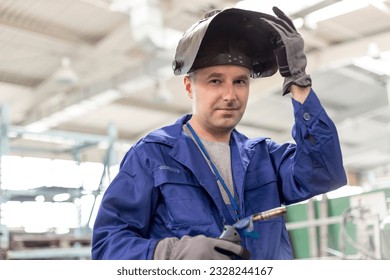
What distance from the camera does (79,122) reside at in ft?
25.0

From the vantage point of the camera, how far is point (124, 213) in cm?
87

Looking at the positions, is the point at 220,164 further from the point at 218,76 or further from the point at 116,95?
the point at 116,95

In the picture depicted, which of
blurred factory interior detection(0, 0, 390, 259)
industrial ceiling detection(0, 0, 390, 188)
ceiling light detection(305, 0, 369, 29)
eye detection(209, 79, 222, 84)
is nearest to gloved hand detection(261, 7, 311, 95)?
eye detection(209, 79, 222, 84)

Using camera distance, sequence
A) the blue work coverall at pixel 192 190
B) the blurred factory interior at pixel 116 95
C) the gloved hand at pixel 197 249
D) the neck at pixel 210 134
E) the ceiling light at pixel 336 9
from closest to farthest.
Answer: the gloved hand at pixel 197 249
the blue work coverall at pixel 192 190
the neck at pixel 210 134
the blurred factory interior at pixel 116 95
the ceiling light at pixel 336 9

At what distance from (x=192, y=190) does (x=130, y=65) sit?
16.2 ft

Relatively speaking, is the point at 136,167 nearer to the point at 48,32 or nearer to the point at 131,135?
the point at 48,32

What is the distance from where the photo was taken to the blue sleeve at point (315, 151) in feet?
2.88

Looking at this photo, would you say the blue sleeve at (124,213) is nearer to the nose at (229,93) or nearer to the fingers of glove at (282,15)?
the nose at (229,93)

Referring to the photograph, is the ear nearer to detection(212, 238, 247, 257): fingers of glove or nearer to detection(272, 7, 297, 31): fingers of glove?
detection(272, 7, 297, 31): fingers of glove

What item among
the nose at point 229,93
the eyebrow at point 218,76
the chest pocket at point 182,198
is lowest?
the chest pocket at point 182,198

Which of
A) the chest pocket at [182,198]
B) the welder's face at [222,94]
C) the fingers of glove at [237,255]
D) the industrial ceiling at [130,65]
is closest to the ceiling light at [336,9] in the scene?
the industrial ceiling at [130,65]

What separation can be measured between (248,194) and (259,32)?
0.34 m

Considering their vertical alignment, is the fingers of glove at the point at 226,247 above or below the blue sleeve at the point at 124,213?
below
